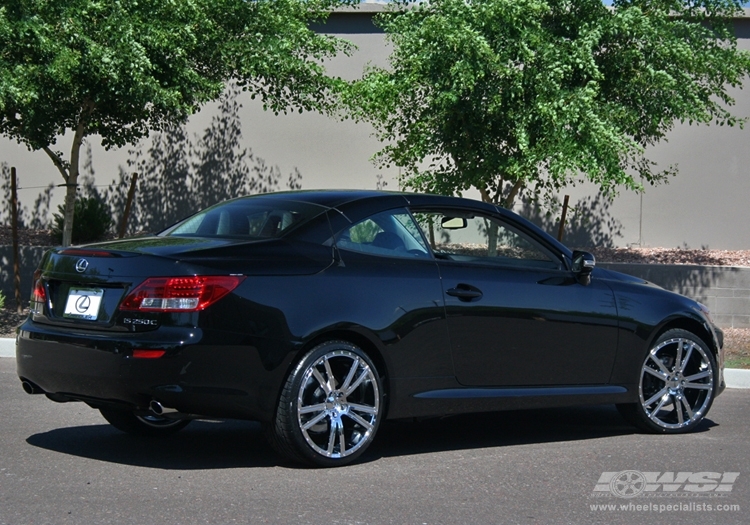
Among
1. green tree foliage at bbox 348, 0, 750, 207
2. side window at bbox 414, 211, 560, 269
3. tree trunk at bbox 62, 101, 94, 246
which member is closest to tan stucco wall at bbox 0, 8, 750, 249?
green tree foliage at bbox 348, 0, 750, 207

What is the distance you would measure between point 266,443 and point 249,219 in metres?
1.46

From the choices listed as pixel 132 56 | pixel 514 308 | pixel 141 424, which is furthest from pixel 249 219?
pixel 132 56

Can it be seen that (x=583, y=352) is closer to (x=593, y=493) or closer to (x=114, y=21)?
(x=593, y=493)

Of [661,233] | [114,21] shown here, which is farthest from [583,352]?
[661,233]

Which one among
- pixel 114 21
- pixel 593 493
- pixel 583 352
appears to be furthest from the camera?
pixel 114 21

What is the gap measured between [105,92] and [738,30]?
32.8 ft

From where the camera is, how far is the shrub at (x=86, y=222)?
699 inches

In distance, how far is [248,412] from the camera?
5.79 m

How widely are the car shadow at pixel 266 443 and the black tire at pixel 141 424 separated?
0.19 ft

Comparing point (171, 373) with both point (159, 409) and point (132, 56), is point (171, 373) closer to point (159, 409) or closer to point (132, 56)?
point (159, 409)

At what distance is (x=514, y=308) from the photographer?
22.2 ft

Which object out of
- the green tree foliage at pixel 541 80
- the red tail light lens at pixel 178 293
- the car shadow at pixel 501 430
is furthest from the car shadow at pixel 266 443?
the green tree foliage at pixel 541 80

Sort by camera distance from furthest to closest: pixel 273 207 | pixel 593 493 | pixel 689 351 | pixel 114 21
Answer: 1. pixel 114 21
2. pixel 689 351
3. pixel 273 207
4. pixel 593 493

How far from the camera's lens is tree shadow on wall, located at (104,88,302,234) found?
18469 millimetres
